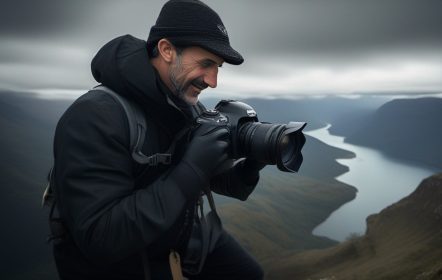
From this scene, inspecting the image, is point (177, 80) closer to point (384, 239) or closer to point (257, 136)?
point (257, 136)

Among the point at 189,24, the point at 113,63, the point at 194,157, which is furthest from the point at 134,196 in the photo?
the point at 189,24

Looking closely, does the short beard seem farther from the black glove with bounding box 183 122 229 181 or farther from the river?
the river

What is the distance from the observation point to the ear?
10.3 ft

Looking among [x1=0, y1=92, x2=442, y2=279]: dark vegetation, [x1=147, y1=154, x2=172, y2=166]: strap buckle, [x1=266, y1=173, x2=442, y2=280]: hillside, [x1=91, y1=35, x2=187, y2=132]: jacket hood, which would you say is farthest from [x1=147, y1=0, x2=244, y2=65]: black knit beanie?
[x1=0, y1=92, x2=442, y2=279]: dark vegetation

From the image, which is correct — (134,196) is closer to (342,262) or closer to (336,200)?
(342,262)

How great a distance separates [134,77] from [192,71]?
0.54 meters

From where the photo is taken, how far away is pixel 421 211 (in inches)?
2371

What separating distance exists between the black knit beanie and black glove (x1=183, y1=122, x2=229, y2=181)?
68 cm

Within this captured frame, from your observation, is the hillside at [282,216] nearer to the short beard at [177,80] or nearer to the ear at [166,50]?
the short beard at [177,80]

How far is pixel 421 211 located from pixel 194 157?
224ft

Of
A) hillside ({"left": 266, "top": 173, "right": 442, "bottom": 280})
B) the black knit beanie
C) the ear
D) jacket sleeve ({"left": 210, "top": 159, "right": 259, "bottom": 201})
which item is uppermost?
the black knit beanie

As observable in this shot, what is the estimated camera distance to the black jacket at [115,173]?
102 inches

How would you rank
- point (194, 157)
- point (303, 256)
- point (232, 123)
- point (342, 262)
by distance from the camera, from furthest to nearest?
point (303, 256) → point (342, 262) → point (232, 123) → point (194, 157)

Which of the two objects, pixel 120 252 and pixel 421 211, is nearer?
pixel 120 252
